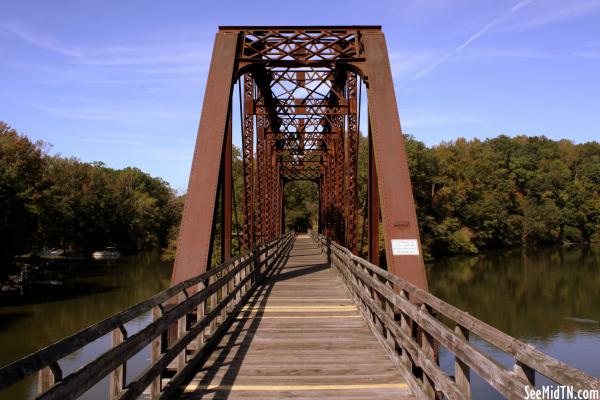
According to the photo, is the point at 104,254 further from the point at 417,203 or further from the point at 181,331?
the point at 181,331

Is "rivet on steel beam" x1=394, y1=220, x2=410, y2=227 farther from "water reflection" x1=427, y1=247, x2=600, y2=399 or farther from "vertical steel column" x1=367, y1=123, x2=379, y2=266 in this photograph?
"water reflection" x1=427, y1=247, x2=600, y2=399

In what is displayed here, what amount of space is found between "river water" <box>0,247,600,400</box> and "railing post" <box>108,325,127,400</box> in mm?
14592

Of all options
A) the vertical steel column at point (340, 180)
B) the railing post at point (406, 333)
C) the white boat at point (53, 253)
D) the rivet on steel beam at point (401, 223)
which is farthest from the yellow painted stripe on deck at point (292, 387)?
the white boat at point (53, 253)

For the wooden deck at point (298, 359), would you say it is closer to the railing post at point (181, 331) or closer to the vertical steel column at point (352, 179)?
the railing post at point (181, 331)

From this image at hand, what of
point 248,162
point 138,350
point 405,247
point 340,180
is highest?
point 248,162

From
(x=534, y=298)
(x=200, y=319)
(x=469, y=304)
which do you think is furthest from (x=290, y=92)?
(x=534, y=298)

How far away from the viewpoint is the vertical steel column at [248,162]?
15.4 metres

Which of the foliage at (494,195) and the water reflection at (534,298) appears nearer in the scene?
the water reflection at (534,298)

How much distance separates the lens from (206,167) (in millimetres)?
8758

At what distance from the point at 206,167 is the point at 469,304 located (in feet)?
86.7

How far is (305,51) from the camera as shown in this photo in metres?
11.5

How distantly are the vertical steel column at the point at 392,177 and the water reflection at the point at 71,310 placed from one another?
43.0 ft

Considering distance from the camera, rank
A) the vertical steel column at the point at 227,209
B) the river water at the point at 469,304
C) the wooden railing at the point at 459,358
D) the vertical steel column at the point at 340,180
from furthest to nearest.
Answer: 1. the vertical steel column at the point at 340,180
2. the river water at the point at 469,304
3. the vertical steel column at the point at 227,209
4. the wooden railing at the point at 459,358
